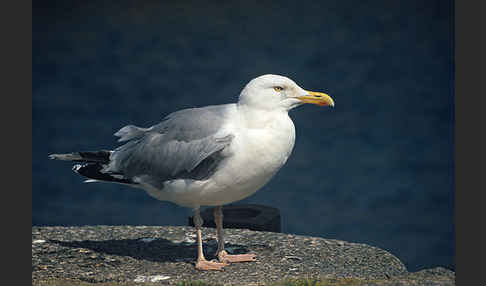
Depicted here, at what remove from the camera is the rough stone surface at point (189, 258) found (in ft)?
19.9

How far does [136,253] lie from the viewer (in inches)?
269

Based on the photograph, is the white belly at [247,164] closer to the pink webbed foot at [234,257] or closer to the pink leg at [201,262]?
the pink leg at [201,262]

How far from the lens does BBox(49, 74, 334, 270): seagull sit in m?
5.75

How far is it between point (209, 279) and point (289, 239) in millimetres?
1576

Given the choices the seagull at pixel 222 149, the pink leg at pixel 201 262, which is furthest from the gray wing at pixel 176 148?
the pink leg at pixel 201 262

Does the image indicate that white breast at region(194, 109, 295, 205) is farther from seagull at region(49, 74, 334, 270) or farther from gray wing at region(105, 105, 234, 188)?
gray wing at region(105, 105, 234, 188)

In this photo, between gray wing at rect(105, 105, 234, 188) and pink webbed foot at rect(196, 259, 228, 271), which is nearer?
gray wing at rect(105, 105, 234, 188)

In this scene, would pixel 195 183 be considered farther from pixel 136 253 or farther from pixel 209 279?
pixel 136 253

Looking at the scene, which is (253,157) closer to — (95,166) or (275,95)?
(275,95)

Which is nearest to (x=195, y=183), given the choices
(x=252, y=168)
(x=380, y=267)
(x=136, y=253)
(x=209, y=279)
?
(x=252, y=168)

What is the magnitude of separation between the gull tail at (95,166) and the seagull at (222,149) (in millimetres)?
80

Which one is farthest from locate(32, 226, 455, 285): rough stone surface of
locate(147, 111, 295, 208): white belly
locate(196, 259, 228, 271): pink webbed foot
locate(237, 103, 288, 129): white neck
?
locate(237, 103, 288, 129): white neck

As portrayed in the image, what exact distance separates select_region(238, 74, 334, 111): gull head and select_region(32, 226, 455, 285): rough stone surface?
165 cm

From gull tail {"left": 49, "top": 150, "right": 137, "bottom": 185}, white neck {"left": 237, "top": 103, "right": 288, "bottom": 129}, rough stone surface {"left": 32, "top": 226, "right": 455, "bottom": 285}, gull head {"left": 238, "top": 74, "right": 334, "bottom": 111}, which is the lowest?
rough stone surface {"left": 32, "top": 226, "right": 455, "bottom": 285}
